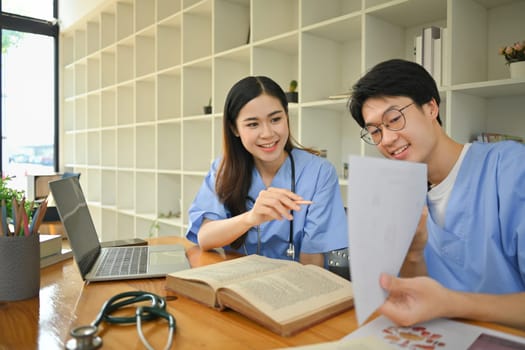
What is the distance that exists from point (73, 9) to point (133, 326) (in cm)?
500

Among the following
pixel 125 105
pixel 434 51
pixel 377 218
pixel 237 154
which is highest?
pixel 125 105

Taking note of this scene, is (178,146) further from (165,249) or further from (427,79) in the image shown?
(427,79)


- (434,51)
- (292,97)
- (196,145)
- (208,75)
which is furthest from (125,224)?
(434,51)

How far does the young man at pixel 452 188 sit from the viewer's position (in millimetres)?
941

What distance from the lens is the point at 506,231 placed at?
3.06 ft

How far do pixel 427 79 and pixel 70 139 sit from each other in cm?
492

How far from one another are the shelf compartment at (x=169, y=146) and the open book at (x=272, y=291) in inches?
106

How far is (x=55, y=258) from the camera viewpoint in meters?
1.26

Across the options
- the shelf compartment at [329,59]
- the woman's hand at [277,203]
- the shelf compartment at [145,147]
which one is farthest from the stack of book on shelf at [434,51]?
the shelf compartment at [145,147]

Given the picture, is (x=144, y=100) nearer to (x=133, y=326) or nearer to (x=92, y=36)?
(x=92, y=36)

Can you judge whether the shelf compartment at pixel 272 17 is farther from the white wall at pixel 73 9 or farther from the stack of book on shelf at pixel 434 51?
the white wall at pixel 73 9

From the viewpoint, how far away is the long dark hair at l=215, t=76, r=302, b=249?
1.51m

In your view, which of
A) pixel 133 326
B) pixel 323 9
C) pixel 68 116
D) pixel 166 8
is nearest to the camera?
pixel 133 326

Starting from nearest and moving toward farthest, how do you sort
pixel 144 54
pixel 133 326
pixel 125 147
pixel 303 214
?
1. pixel 133 326
2. pixel 303 214
3. pixel 144 54
4. pixel 125 147
